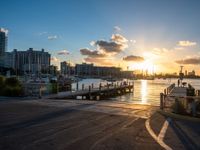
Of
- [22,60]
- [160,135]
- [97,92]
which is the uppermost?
[22,60]

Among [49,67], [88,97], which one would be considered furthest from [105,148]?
[49,67]

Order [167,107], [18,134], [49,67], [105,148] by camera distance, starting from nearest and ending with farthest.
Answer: [105,148], [18,134], [167,107], [49,67]

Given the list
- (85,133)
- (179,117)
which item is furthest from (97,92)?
(85,133)

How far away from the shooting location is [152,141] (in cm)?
991

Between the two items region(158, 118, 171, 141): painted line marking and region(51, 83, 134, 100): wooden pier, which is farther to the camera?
region(51, 83, 134, 100): wooden pier

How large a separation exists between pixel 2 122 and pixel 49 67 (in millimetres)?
167369

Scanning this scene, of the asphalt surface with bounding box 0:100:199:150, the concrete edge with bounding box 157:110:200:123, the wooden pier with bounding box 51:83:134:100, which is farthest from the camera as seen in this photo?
the wooden pier with bounding box 51:83:134:100

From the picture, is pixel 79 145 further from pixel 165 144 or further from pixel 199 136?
pixel 199 136

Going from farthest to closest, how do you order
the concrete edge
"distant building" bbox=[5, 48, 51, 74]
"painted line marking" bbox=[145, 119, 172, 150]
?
"distant building" bbox=[5, 48, 51, 74] → the concrete edge → "painted line marking" bbox=[145, 119, 172, 150]

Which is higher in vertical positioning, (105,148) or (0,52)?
(0,52)

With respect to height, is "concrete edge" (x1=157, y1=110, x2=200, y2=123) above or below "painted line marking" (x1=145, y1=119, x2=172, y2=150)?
above

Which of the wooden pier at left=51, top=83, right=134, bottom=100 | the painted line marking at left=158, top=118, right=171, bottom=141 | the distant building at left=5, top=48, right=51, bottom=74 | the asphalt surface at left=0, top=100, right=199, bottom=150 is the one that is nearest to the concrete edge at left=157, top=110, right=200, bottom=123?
the asphalt surface at left=0, top=100, right=199, bottom=150

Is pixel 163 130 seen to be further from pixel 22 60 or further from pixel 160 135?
pixel 22 60

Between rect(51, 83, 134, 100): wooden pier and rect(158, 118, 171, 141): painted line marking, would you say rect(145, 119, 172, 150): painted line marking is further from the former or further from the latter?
rect(51, 83, 134, 100): wooden pier
